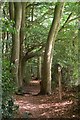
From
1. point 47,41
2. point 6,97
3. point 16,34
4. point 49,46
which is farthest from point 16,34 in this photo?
point 6,97

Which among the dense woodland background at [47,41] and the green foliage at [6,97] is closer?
the green foliage at [6,97]

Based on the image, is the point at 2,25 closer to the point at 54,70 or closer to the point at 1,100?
the point at 1,100

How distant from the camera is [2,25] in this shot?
18.7 ft

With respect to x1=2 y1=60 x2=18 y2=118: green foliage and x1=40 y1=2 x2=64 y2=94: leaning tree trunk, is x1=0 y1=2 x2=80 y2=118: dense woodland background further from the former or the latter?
x1=2 y1=60 x2=18 y2=118: green foliage

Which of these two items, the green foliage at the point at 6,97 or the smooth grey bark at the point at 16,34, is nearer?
the green foliage at the point at 6,97

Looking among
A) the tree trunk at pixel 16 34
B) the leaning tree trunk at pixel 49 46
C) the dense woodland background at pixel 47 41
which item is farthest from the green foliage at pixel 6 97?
the leaning tree trunk at pixel 49 46

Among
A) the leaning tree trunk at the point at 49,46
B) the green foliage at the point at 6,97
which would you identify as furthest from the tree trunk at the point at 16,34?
the green foliage at the point at 6,97

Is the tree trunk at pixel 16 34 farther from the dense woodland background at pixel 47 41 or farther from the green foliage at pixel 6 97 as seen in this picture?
the green foliage at pixel 6 97

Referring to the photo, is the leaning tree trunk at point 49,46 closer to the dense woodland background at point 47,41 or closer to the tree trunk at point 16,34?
the dense woodland background at point 47,41

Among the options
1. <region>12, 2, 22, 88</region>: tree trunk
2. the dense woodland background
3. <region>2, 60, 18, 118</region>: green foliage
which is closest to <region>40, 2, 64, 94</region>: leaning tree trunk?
the dense woodland background

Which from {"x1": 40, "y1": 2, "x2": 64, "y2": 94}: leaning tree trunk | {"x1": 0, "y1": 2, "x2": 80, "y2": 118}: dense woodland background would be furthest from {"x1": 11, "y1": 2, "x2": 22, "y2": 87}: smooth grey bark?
{"x1": 40, "y1": 2, "x2": 64, "y2": 94}: leaning tree trunk

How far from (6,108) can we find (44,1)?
8.09 meters

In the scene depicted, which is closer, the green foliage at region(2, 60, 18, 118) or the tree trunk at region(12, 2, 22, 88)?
the green foliage at region(2, 60, 18, 118)

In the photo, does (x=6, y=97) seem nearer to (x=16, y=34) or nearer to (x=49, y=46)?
(x=16, y=34)
